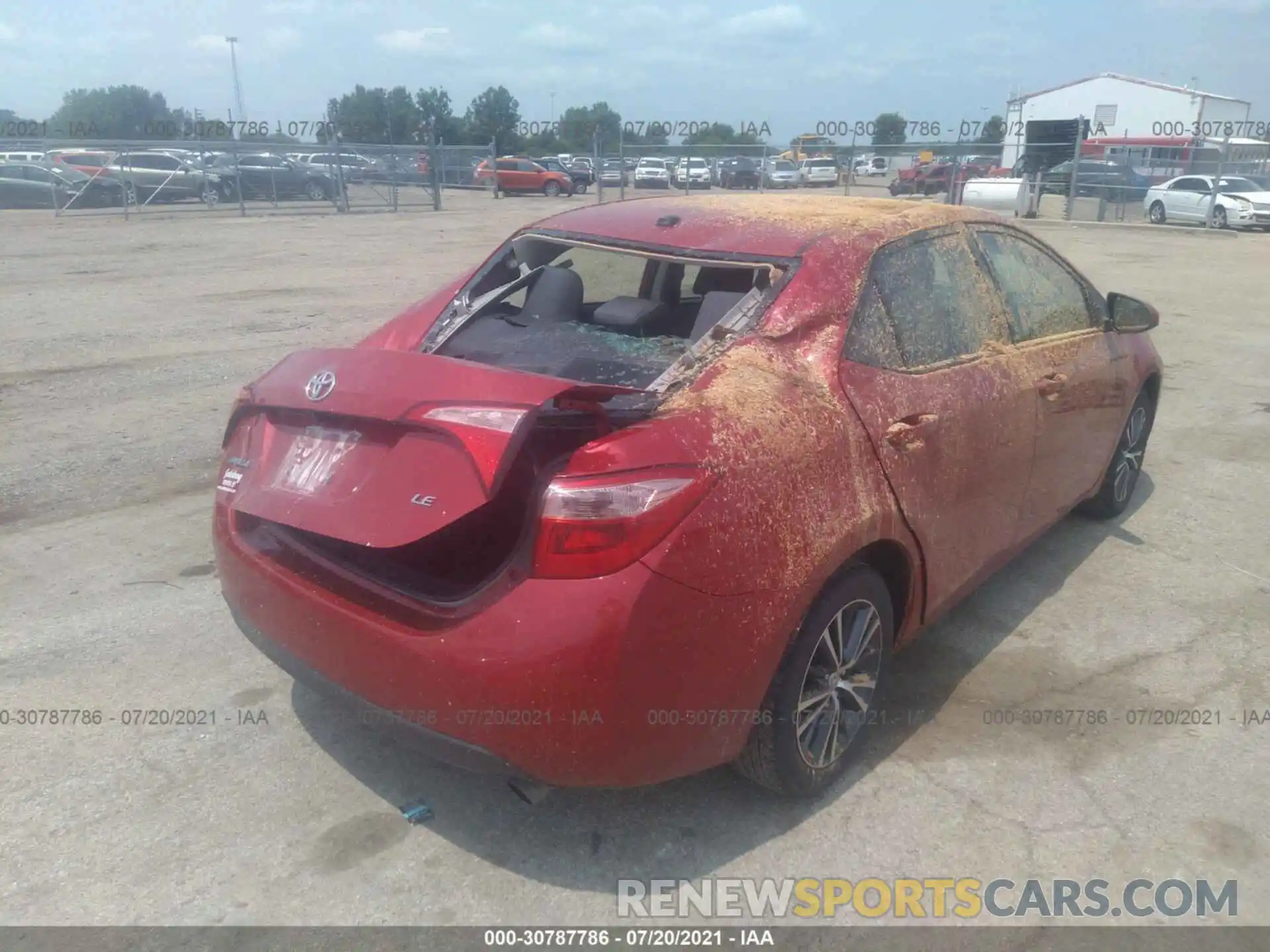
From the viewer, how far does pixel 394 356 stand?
270cm

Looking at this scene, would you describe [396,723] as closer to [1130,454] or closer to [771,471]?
[771,471]

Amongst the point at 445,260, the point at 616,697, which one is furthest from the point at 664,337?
the point at 445,260

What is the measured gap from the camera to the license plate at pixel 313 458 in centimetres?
262

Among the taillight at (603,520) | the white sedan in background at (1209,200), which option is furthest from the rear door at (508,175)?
the taillight at (603,520)

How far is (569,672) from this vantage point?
231 centimetres

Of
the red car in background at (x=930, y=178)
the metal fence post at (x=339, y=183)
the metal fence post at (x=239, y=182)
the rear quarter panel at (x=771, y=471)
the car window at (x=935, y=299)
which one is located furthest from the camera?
the red car in background at (x=930, y=178)

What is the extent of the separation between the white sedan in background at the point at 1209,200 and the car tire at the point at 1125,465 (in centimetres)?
2365

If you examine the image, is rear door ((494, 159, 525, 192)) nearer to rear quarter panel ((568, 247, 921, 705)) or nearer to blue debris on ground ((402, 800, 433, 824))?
rear quarter panel ((568, 247, 921, 705))

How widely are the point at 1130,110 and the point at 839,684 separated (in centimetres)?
5627

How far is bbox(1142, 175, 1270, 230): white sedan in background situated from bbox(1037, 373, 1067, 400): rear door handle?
25340 millimetres

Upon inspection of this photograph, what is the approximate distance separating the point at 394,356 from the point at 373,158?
26824 mm

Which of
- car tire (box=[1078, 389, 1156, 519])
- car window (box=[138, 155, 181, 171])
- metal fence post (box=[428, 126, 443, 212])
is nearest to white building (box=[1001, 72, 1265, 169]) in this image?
metal fence post (box=[428, 126, 443, 212])

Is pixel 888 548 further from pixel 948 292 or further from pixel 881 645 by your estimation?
pixel 948 292

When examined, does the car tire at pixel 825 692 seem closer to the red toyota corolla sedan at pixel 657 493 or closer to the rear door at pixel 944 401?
the red toyota corolla sedan at pixel 657 493
